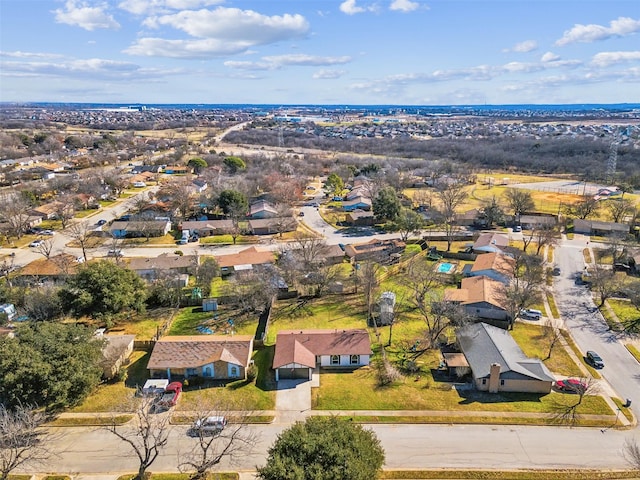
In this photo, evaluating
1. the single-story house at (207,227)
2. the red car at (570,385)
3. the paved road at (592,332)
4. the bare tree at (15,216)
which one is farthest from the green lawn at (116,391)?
the bare tree at (15,216)

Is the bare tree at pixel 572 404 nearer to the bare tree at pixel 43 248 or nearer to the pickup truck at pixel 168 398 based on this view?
the pickup truck at pixel 168 398

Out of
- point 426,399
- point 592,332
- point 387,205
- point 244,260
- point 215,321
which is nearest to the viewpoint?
point 426,399

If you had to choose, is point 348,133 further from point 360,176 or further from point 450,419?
point 450,419

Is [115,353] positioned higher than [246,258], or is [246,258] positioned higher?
[246,258]

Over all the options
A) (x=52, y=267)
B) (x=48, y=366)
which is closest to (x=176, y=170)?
(x=52, y=267)

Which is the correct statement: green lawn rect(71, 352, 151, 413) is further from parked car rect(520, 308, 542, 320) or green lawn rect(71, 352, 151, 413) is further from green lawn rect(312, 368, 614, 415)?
parked car rect(520, 308, 542, 320)

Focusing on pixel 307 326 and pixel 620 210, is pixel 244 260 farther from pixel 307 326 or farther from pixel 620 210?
pixel 620 210

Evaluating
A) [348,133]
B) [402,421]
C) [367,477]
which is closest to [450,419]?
[402,421]
